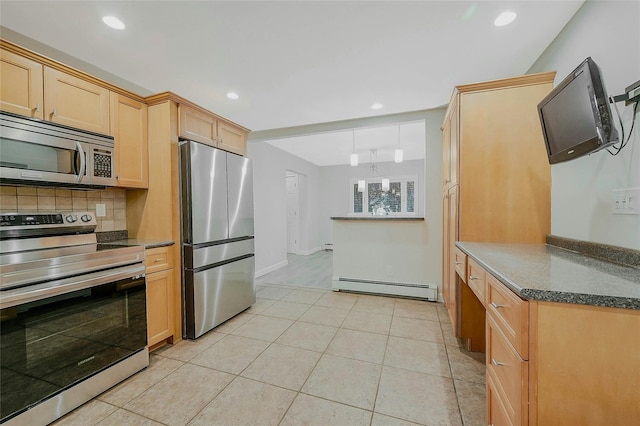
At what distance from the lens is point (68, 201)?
1985mm

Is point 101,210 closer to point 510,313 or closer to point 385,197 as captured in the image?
point 510,313

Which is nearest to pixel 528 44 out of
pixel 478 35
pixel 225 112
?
pixel 478 35

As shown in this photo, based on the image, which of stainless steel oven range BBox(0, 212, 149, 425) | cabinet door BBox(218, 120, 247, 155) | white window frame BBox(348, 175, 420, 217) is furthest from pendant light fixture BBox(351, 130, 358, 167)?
stainless steel oven range BBox(0, 212, 149, 425)

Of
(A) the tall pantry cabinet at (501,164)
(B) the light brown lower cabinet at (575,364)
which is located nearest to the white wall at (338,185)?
(A) the tall pantry cabinet at (501,164)

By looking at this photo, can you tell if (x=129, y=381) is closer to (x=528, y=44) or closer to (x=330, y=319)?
(x=330, y=319)

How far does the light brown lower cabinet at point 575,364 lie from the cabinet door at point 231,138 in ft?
9.31

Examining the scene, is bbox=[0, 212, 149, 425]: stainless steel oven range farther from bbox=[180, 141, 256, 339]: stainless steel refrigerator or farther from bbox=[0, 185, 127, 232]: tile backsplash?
bbox=[180, 141, 256, 339]: stainless steel refrigerator

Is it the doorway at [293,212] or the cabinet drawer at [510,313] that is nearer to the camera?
the cabinet drawer at [510,313]

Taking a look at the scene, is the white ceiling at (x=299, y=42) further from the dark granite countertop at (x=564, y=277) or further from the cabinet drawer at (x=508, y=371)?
the cabinet drawer at (x=508, y=371)

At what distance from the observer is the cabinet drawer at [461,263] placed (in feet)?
5.72

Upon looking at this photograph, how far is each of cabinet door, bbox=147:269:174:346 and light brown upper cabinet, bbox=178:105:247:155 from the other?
50.8 inches

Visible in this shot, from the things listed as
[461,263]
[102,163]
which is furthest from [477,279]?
[102,163]

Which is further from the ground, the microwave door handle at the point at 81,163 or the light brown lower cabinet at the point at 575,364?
the microwave door handle at the point at 81,163

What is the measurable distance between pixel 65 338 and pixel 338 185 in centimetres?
651
